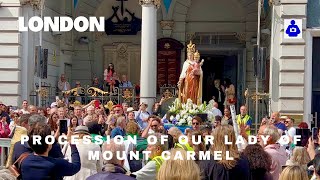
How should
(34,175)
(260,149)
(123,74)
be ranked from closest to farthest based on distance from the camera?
(34,175), (260,149), (123,74)

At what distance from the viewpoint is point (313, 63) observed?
82.2 feet

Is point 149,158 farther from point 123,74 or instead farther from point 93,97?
point 123,74

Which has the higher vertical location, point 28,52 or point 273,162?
point 28,52

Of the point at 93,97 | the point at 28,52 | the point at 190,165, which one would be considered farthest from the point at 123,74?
the point at 190,165

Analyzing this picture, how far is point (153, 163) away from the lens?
8375 mm

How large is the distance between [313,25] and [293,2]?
1.10 m

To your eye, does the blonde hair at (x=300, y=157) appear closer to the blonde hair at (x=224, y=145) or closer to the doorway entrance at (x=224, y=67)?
the blonde hair at (x=224, y=145)

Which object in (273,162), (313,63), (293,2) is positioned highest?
(293,2)

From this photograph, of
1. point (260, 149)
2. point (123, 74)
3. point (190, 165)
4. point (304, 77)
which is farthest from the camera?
point (123, 74)

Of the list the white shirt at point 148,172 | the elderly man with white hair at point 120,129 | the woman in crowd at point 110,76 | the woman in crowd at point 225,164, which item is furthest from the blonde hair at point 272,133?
the woman in crowd at point 110,76

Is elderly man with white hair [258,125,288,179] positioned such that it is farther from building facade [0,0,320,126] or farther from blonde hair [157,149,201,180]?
building facade [0,0,320,126]

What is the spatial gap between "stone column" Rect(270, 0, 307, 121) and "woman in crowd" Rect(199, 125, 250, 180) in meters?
17.1

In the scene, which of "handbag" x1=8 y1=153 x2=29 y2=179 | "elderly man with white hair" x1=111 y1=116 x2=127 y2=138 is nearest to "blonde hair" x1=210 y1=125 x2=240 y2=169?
"handbag" x1=8 y1=153 x2=29 y2=179

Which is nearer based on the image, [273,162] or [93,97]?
[273,162]
